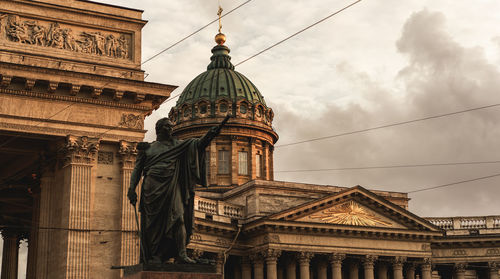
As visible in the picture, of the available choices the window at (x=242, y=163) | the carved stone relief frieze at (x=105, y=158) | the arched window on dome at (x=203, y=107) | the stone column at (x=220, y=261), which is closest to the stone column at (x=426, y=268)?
the stone column at (x=220, y=261)

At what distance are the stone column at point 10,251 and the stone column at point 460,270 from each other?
34.6m

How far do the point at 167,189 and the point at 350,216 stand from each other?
141 ft

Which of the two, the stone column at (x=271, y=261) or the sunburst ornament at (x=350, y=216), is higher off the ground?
the sunburst ornament at (x=350, y=216)

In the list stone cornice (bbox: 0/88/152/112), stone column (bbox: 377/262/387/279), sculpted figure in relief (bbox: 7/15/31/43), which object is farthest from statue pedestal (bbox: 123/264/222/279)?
stone column (bbox: 377/262/387/279)

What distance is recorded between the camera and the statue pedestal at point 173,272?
34.3ft

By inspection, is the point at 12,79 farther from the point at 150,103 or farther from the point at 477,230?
the point at 477,230

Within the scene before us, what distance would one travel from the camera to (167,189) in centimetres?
1120

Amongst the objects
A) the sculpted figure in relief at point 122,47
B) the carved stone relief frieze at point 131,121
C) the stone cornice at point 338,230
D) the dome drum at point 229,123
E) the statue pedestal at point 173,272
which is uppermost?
the dome drum at point 229,123

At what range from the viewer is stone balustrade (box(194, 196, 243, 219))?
48.3 m

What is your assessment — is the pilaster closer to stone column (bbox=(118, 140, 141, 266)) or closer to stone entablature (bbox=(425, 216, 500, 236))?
stone column (bbox=(118, 140, 141, 266))

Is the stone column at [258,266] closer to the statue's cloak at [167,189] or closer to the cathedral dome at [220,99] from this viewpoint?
the cathedral dome at [220,99]

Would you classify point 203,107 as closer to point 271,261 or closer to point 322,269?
point 322,269

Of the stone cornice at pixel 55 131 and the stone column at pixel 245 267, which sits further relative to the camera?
the stone column at pixel 245 267

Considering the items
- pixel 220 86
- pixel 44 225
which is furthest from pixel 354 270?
pixel 44 225
